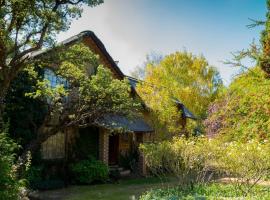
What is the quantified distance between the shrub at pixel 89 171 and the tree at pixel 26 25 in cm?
702

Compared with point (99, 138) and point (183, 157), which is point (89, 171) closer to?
point (99, 138)

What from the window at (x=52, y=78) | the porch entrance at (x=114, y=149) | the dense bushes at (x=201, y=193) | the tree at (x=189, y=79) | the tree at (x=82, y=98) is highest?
the tree at (x=189, y=79)

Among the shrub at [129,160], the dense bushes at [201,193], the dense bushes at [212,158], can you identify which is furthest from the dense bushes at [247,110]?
the shrub at [129,160]

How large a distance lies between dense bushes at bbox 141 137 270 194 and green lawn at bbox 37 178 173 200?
259 cm

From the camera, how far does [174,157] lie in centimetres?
1339

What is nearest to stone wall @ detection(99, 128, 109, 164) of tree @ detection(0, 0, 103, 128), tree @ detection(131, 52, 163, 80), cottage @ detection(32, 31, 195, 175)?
cottage @ detection(32, 31, 195, 175)

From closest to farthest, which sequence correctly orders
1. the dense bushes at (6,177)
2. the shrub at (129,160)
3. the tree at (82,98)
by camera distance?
the dense bushes at (6,177)
the tree at (82,98)
the shrub at (129,160)

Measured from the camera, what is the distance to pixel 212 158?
42.7 ft

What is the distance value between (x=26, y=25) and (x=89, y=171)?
29.3ft

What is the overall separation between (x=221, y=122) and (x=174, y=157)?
7.80ft

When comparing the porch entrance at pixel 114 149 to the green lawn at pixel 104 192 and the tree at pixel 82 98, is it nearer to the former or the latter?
the green lawn at pixel 104 192

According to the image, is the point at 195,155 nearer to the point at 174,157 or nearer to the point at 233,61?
the point at 174,157

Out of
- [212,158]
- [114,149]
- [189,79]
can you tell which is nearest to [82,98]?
[212,158]

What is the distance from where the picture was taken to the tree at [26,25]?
14047mm
